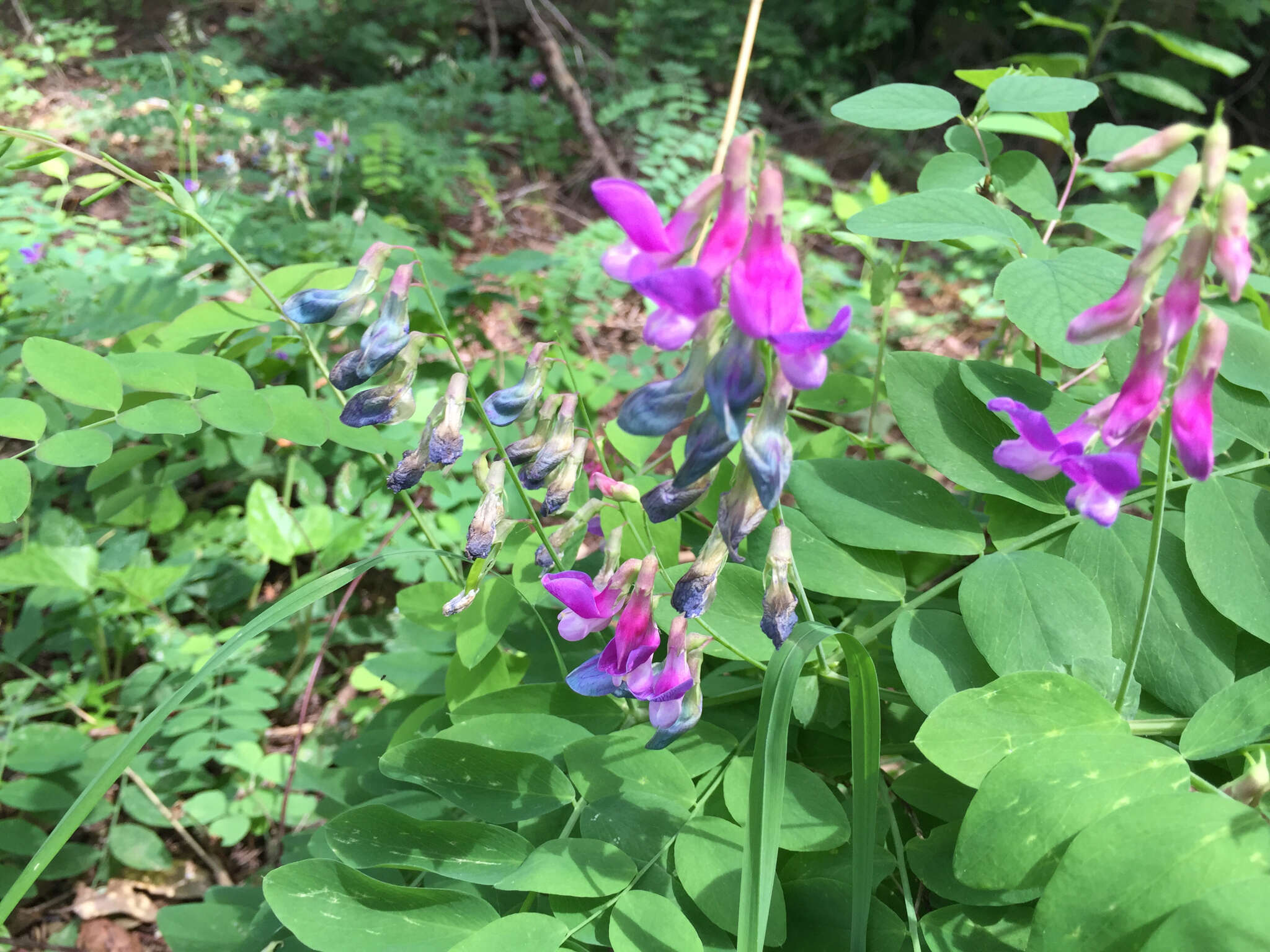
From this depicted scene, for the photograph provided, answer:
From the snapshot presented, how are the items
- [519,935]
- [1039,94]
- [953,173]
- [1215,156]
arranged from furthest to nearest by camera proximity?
[953,173] < [1039,94] < [519,935] < [1215,156]

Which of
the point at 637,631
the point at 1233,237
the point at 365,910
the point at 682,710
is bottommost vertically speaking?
the point at 365,910

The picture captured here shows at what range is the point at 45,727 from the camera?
1.68 metres

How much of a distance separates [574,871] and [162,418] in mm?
842

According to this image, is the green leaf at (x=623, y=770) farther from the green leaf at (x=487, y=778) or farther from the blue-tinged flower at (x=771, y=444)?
the blue-tinged flower at (x=771, y=444)

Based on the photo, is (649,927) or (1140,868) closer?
(1140,868)

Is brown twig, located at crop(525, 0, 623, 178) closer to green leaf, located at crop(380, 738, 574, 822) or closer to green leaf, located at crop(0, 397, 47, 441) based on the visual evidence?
green leaf, located at crop(0, 397, 47, 441)

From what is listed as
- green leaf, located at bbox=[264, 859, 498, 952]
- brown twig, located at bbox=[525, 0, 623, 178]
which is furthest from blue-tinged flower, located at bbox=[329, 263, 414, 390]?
brown twig, located at bbox=[525, 0, 623, 178]

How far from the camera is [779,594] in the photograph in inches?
35.1

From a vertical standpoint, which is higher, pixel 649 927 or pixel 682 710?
pixel 682 710

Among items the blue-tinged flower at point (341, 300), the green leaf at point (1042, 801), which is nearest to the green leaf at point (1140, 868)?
the green leaf at point (1042, 801)

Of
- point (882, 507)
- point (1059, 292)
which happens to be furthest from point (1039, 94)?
point (882, 507)

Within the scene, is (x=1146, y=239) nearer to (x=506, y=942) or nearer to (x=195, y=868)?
(x=506, y=942)

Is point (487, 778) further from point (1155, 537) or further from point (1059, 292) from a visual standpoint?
point (1059, 292)

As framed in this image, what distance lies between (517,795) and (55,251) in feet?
12.3
